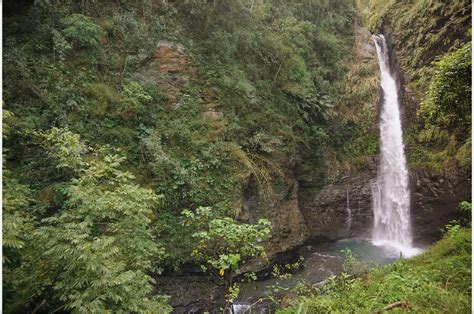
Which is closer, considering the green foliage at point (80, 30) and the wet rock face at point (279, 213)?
the green foliage at point (80, 30)

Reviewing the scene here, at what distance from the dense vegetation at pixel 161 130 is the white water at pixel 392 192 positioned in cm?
70

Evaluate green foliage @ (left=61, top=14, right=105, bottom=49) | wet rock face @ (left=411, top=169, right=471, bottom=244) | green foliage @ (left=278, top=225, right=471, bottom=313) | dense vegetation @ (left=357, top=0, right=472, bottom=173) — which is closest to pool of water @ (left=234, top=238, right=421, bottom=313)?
wet rock face @ (left=411, top=169, right=471, bottom=244)

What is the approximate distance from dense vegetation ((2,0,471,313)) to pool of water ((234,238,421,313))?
0.89 m

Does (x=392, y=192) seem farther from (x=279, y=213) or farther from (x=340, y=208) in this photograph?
(x=279, y=213)

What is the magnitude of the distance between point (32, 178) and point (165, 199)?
2752 mm

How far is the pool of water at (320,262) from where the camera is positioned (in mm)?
7543

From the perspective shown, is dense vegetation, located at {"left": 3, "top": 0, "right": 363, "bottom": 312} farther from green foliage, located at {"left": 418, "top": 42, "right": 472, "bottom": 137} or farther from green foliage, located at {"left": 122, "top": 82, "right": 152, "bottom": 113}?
green foliage, located at {"left": 418, "top": 42, "right": 472, "bottom": 137}

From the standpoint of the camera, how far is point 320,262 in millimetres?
9523

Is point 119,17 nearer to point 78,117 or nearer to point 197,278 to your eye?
point 78,117

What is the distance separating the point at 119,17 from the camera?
8828 millimetres

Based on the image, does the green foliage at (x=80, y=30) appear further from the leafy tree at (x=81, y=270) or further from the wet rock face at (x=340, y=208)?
the wet rock face at (x=340, y=208)

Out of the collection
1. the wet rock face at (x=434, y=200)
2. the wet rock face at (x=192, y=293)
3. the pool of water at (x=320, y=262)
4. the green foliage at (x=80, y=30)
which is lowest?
the wet rock face at (x=192, y=293)

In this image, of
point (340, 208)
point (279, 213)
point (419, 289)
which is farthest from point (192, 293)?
point (340, 208)

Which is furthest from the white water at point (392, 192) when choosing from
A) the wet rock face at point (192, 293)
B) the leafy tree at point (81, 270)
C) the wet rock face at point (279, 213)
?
the leafy tree at point (81, 270)
